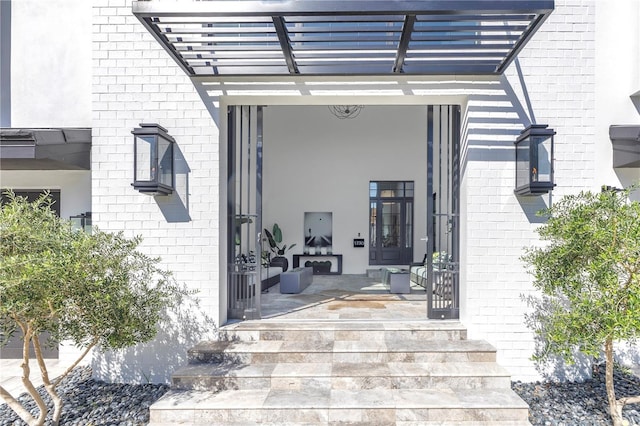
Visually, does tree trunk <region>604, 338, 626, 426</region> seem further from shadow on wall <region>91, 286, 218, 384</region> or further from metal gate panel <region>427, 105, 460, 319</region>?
shadow on wall <region>91, 286, 218, 384</region>

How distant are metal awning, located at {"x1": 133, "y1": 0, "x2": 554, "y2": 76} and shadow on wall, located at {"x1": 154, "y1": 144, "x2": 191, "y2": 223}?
0.95 meters

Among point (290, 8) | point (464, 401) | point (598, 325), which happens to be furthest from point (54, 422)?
point (598, 325)

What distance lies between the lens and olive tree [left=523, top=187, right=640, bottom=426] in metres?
2.77

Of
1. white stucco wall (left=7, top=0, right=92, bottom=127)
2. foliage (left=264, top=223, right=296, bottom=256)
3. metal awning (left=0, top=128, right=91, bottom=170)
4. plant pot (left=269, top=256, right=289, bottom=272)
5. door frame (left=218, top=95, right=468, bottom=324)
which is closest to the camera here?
metal awning (left=0, top=128, right=91, bottom=170)

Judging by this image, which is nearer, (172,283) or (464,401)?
(464,401)

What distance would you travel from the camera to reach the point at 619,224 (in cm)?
284

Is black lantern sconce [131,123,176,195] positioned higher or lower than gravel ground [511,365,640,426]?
higher

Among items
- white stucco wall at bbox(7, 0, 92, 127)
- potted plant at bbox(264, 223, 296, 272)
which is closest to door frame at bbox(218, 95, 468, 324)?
white stucco wall at bbox(7, 0, 92, 127)

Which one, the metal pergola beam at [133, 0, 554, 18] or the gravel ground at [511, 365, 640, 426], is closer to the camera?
the metal pergola beam at [133, 0, 554, 18]

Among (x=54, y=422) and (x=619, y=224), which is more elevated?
(x=619, y=224)

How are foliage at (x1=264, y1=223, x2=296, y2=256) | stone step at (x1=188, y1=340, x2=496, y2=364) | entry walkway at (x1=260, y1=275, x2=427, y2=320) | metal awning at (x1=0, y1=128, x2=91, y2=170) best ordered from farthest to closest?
1. foliage at (x1=264, y1=223, x2=296, y2=256)
2. entry walkway at (x1=260, y1=275, x2=427, y2=320)
3. metal awning at (x1=0, y1=128, x2=91, y2=170)
4. stone step at (x1=188, y1=340, x2=496, y2=364)

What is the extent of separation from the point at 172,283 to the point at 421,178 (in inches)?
284

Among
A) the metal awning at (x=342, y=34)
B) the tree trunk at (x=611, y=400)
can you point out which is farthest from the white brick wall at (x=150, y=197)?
the tree trunk at (x=611, y=400)

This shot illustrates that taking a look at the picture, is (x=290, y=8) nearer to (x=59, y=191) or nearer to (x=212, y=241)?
(x=212, y=241)
